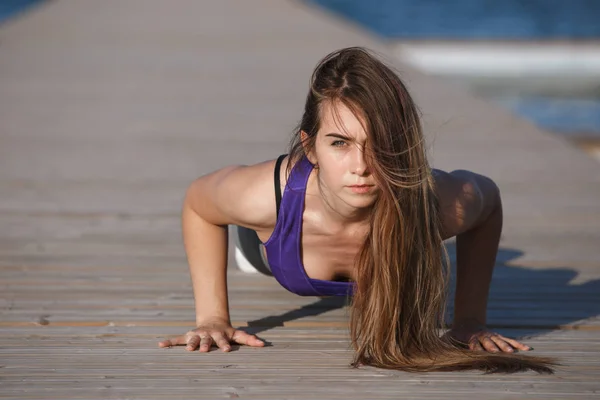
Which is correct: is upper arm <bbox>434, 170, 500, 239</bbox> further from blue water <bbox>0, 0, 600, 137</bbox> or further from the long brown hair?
blue water <bbox>0, 0, 600, 137</bbox>

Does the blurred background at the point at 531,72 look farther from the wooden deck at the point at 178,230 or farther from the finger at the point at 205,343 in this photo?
the finger at the point at 205,343

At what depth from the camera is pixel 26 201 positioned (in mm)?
4375

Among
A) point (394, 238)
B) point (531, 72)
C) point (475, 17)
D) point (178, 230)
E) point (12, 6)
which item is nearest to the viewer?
point (394, 238)

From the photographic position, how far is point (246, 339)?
99.2 inches

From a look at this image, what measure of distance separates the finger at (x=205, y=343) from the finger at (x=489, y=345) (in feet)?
2.26

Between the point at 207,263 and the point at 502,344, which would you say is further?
the point at 207,263

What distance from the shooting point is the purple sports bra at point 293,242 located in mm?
2500

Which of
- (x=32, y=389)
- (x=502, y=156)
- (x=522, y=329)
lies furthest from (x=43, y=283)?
(x=502, y=156)

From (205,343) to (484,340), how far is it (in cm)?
70

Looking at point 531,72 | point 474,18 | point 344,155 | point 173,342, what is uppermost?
point 474,18

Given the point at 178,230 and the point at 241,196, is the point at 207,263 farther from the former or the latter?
the point at 178,230

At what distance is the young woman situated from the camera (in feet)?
7.40

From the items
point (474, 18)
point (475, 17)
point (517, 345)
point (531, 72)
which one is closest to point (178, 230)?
point (517, 345)

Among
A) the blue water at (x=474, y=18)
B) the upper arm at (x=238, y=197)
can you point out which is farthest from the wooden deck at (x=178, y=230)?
the blue water at (x=474, y=18)
